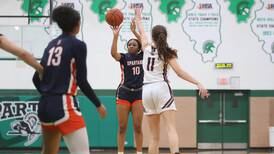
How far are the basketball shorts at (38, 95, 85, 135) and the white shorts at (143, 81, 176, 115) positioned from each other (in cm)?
225

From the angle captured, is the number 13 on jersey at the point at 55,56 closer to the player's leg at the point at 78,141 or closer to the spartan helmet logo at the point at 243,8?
the player's leg at the point at 78,141

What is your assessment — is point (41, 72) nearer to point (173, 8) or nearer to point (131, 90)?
point (131, 90)

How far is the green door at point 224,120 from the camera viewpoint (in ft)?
36.5

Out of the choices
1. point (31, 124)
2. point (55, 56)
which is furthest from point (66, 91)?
point (31, 124)

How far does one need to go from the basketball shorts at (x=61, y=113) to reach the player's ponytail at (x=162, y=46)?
Result: 226 cm

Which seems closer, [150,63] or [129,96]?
[150,63]

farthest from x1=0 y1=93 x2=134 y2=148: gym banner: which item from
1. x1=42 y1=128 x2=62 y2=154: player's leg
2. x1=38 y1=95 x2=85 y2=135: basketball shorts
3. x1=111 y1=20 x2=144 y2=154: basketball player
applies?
x1=38 y1=95 x2=85 y2=135: basketball shorts

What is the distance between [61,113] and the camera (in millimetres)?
4094

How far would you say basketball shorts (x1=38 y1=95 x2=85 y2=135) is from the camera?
13.4ft

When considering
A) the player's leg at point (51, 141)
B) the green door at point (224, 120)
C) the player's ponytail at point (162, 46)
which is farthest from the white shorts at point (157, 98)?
the green door at point (224, 120)

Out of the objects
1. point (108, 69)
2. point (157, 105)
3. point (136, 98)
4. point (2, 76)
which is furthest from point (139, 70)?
point (2, 76)

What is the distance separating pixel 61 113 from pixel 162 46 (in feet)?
7.94

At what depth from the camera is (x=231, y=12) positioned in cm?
1107

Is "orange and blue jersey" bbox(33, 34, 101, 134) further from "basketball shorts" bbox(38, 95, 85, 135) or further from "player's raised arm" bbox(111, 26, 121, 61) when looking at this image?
"player's raised arm" bbox(111, 26, 121, 61)
